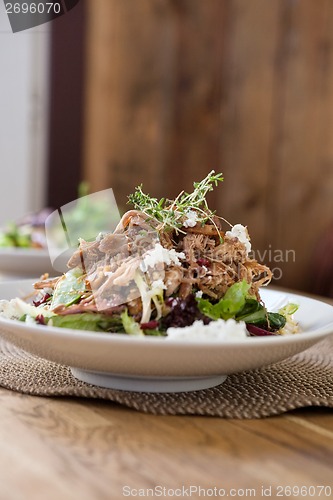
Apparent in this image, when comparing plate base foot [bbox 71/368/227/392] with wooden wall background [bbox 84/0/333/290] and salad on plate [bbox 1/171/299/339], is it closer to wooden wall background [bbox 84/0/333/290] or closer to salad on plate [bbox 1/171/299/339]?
salad on plate [bbox 1/171/299/339]

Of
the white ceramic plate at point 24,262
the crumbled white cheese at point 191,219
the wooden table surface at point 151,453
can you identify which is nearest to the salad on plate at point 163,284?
the crumbled white cheese at point 191,219

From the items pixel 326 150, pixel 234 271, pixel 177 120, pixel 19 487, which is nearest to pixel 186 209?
pixel 234 271

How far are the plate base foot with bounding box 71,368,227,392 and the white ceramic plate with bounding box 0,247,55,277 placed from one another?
1.18 meters

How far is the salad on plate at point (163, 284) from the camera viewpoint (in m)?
1.09

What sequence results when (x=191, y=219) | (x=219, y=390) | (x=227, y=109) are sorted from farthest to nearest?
(x=227, y=109), (x=191, y=219), (x=219, y=390)

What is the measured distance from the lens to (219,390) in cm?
110

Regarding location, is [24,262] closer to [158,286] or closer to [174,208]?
[174,208]

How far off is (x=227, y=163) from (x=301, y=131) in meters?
0.53

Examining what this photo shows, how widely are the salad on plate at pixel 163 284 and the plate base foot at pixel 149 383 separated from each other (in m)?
0.07

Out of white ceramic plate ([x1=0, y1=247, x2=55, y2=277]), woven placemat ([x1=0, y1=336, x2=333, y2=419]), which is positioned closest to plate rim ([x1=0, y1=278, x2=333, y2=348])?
woven placemat ([x1=0, y1=336, x2=333, y2=419])

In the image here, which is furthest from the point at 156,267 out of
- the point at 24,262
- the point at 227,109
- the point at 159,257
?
the point at 227,109

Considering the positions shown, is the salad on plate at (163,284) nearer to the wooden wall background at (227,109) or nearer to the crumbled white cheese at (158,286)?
the crumbled white cheese at (158,286)

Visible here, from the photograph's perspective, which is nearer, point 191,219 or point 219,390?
point 219,390

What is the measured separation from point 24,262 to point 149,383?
1272mm
